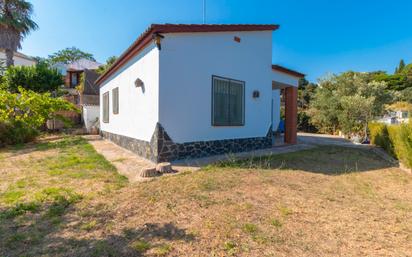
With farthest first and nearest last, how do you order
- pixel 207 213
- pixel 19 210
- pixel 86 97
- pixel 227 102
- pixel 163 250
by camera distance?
pixel 86 97 < pixel 227 102 < pixel 19 210 < pixel 207 213 < pixel 163 250

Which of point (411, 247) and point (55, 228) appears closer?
point (411, 247)

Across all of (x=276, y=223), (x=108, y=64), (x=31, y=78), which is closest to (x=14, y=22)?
(x=31, y=78)

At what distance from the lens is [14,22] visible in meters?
22.5

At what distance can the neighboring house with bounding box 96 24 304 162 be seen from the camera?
281 inches

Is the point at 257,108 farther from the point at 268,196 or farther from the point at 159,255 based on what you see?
the point at 159,255

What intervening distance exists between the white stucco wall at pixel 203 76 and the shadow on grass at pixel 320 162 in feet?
5.32

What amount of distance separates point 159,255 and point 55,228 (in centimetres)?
174

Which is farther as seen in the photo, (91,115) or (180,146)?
(91,115)

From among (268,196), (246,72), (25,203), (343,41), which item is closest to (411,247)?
(268,196)

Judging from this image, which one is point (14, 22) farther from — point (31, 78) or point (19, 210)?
point (19, 210)

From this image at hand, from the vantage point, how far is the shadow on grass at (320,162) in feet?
22.5

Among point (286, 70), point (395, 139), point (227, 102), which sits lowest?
point (395, 139)

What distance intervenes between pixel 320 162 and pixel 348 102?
31.1 ft

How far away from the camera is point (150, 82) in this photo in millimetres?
7414
